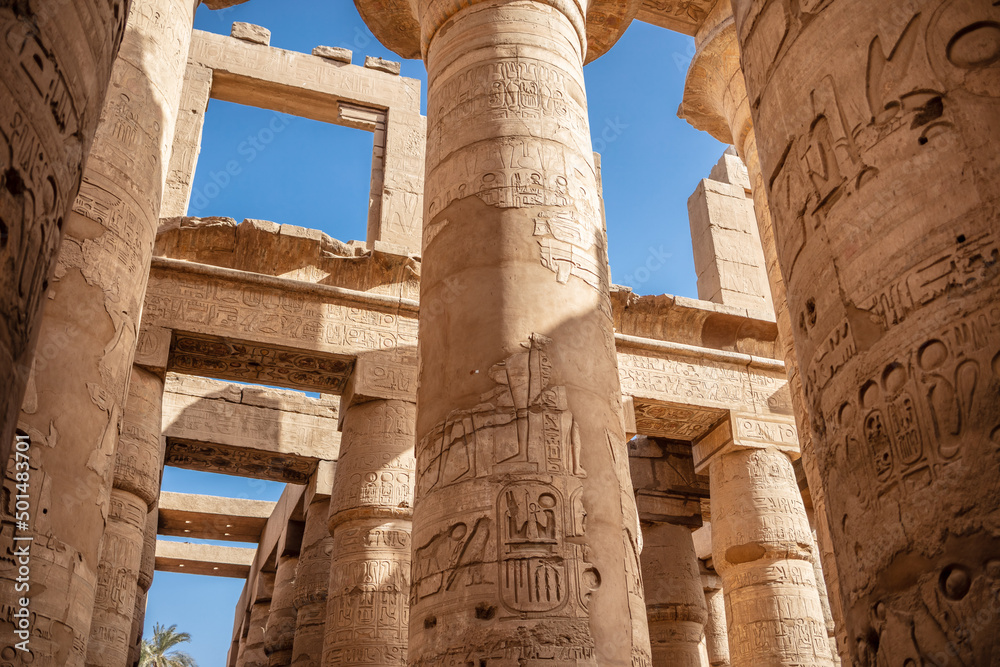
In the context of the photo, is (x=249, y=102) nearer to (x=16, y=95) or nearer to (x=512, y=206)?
(x=512, y=206)

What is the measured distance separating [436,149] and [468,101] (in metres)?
→ 0.42

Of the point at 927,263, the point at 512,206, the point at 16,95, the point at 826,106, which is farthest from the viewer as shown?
the point at 512,206

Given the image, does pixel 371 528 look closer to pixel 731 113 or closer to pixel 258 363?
pixel 258 363

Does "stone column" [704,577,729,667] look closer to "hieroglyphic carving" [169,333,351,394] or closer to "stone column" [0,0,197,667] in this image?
"hieroglyphic carving" [169,333,351,394]

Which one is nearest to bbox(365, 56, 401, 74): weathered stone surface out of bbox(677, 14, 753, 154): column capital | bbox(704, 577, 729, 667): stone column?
bbox(677, 14, 753, 154): column capital

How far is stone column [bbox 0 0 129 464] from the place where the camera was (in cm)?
158

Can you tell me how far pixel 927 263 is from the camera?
234 centimetres

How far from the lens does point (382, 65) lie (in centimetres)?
1230

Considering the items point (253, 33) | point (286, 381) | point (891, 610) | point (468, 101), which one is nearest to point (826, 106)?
point (891, 610)

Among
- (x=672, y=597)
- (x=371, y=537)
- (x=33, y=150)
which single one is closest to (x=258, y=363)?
(x=371, y=537)

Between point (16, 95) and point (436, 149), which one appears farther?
point (436, 149)

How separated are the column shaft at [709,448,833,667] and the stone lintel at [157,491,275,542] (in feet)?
27.9

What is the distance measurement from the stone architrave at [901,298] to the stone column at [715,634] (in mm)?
10893

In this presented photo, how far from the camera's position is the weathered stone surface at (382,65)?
1227 centimetres
